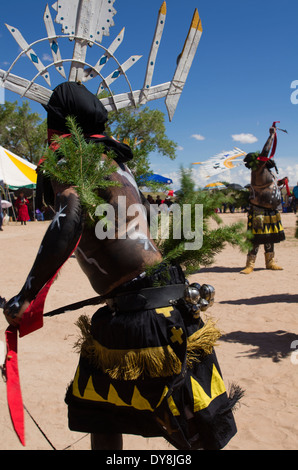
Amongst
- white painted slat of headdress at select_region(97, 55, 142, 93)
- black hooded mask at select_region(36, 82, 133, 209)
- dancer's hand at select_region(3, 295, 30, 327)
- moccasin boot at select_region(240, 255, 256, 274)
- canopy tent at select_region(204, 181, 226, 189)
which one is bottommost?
moccasin boot at select_region(240, 255, 256, 274)

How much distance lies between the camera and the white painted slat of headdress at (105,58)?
2704 millimetres

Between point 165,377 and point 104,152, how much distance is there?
101cm

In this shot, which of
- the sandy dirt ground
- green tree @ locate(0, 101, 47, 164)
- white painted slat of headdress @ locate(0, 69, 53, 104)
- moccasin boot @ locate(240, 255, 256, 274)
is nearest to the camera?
white painted slat of headdress @ locate(0, 69, 53, 104)

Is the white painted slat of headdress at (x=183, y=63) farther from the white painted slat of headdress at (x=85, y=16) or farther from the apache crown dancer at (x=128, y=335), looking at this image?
the apache crown dancer at (x=128, y=335)

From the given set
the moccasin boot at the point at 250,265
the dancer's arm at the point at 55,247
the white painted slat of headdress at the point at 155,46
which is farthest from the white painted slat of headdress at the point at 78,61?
the moccasin boot at the point at 250,265

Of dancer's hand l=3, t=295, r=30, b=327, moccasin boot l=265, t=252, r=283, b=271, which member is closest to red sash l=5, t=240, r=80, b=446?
dancer's hand l=3, t=295, r=30, b=327

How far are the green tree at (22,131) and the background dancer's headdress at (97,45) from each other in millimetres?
33045

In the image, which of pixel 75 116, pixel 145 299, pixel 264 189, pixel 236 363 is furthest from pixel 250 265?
pixel 75 116

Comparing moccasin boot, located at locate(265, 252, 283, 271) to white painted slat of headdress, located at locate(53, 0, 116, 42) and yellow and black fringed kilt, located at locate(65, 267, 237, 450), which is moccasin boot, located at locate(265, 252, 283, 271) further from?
yellow and black fringed kilt, located at locate(65, 267, 237, 450)

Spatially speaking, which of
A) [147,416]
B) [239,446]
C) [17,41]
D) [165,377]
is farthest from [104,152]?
[239,446]

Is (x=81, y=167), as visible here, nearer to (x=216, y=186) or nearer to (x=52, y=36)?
(x=216, y=186)

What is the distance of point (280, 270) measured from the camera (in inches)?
332

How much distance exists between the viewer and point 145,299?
171 centimetres

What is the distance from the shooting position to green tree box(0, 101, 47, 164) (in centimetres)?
3434
